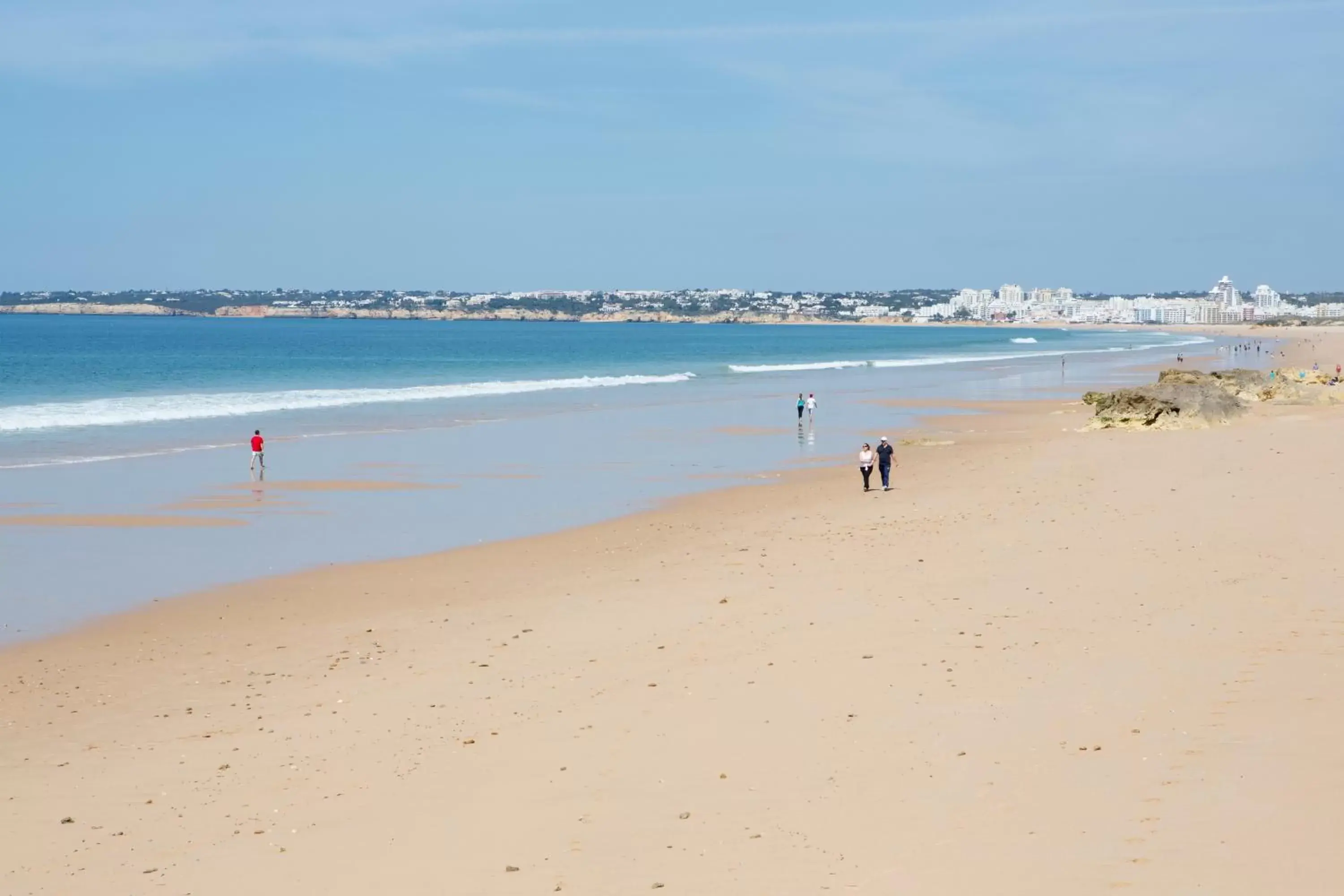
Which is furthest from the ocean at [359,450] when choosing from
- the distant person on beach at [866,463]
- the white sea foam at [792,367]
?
the distant person on beach at [866,463]

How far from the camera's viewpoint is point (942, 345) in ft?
498

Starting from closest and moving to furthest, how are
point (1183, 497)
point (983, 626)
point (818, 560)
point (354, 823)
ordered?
point (354, 823)
point (983, 626)
point (818, 560)
point (1183, 497)

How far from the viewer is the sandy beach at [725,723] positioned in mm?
7117

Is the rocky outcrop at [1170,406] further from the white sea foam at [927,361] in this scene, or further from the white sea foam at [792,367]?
the white sea foam at [927,361]

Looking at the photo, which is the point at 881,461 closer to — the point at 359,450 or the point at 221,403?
the point at 359,450

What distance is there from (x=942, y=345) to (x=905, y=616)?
5628 inches

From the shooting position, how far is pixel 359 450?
3347 cm

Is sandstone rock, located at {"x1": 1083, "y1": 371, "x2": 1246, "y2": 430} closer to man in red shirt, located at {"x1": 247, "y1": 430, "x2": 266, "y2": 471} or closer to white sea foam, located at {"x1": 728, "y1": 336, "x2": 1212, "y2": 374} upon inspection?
man in red shirt, located at {"x1": 247, "y1": 430, "x2": 266, "y2": 471}

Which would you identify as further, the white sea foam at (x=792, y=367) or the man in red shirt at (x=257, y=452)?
the white sea foam at (x=792, y=367)

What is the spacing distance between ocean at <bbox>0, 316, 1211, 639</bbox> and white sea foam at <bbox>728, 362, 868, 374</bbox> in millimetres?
653

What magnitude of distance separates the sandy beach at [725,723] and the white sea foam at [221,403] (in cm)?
3054

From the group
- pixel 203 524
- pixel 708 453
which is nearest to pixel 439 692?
pixel 203 524

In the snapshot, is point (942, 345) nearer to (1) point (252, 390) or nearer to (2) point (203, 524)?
(1) point (252, 390)

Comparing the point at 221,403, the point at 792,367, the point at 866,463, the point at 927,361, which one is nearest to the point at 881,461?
the point at 866,463
